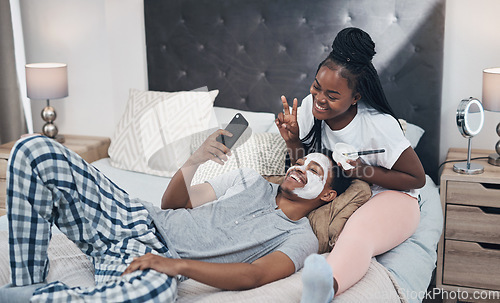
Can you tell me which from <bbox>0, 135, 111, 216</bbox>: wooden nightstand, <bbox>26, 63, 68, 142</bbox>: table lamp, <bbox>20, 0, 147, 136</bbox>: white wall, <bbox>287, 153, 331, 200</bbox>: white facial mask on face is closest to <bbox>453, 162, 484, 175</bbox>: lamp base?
<bbox>287, 153, 331, 200</bbox>: white facial mask on face

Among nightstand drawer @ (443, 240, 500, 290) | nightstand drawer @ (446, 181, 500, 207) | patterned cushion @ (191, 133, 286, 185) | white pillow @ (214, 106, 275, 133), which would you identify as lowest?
nightstand drawer @ (443, 240, 500, 290)

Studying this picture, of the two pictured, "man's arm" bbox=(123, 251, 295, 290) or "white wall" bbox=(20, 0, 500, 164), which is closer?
"man's arm" bbox=(123, 251, 295, 290)

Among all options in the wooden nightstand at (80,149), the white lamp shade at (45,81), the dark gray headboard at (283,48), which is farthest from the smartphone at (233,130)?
the white lamp shade at (45,81)

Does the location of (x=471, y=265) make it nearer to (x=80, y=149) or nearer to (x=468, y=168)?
(x=468, y=168)

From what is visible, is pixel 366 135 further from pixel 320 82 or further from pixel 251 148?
pixel 251 148

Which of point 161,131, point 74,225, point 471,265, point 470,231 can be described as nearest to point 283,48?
point 161,131

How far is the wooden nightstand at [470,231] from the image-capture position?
2258 millimetres

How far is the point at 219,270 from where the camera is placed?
54.2 inches

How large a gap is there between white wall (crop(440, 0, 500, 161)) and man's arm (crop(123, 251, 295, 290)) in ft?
5.19

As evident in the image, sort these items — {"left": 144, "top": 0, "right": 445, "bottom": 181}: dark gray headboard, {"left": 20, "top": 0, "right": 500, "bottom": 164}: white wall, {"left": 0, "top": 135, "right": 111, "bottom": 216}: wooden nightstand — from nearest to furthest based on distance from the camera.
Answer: {"left": 144, "top": 0, "right": 445, "bottom": 181}: dark gray headboard → {"left": 0, "top": 135, "right": 111, "bottom": 216}: wooden nightstand → {"left": 20, "top": 0, "right": 500, "bottom": 164}: white wall

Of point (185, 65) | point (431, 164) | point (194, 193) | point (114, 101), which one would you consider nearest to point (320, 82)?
point (194, 193)

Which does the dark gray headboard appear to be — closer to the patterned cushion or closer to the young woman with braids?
the patterned cushion

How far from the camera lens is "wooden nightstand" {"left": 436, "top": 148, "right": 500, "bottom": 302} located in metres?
2.26

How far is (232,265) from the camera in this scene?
1404mm
